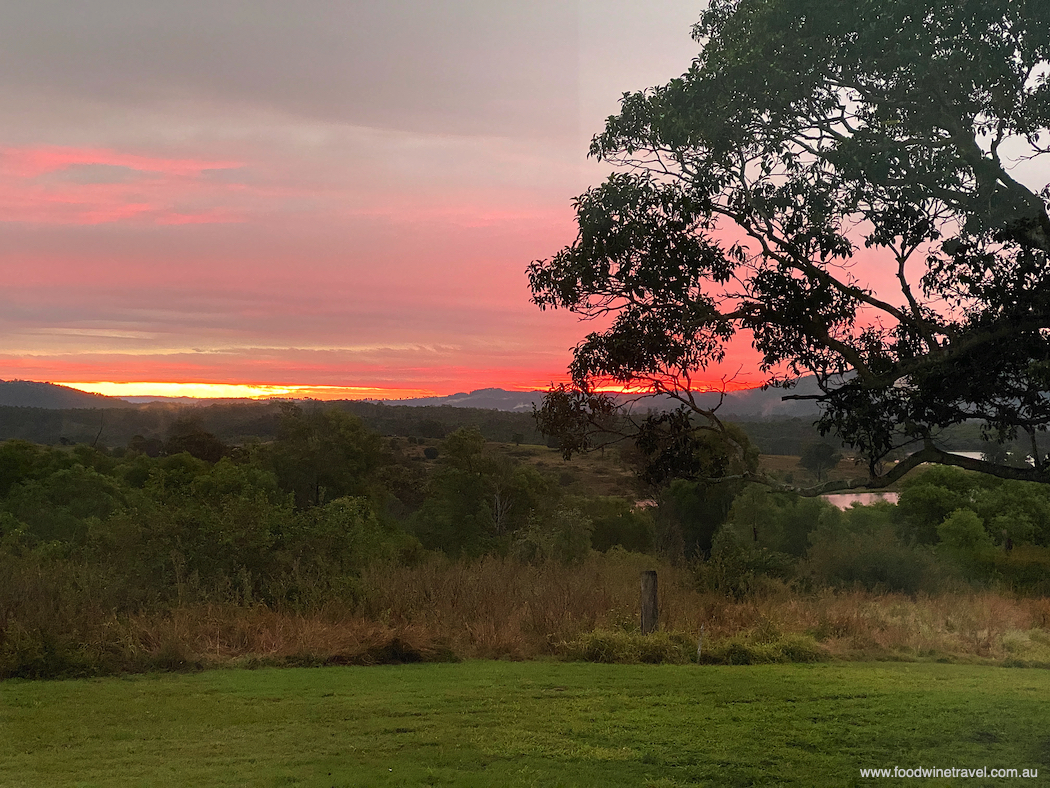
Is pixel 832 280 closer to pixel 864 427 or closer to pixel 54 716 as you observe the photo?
pixel 864 427

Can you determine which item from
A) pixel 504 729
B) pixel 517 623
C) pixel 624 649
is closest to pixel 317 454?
pixel 517 623

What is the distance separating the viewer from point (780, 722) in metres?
7.88

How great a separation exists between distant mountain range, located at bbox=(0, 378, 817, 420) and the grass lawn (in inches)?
119

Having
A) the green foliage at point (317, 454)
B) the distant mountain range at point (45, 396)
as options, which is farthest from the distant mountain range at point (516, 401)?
the green foliage at point (317, 454)

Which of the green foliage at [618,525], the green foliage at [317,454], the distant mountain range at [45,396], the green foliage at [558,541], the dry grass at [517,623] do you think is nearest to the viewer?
the dry grass at [517,623]

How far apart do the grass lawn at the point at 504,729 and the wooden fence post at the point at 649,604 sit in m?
2.28

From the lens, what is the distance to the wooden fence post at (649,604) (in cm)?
1260

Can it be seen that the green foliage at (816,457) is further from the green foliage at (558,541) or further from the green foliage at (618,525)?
the green foliage at (618,525)

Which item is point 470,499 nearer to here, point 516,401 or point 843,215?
point 516,401

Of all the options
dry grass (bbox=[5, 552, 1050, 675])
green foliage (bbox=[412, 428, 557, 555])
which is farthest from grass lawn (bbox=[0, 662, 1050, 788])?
green foliage (bbox=[412, 428, 557, 555])

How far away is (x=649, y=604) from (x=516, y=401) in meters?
5.66

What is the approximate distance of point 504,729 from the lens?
24.7 feet

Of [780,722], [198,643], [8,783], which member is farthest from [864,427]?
[198,643]

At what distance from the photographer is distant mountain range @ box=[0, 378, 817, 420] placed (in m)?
9.19
